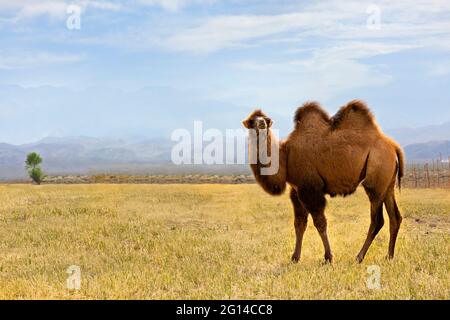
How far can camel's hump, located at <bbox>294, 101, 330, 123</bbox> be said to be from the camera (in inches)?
465

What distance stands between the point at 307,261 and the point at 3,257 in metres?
7.52

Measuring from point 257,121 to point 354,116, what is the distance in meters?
2.20

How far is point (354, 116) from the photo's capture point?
458 inches

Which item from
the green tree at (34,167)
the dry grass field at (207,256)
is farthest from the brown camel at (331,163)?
the green tree at (34,167)

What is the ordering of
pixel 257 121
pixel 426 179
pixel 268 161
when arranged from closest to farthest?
pixel 257 121 < pixel 268 161 < pixel 426 179

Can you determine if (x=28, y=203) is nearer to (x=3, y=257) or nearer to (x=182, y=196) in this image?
(x=182, y=196)

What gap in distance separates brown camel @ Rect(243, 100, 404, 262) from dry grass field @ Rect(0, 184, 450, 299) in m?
1.08

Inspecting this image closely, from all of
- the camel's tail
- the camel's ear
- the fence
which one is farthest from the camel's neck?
the fence

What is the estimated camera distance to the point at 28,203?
1109 inches

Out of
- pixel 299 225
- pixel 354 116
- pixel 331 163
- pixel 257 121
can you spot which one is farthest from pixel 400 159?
pixel 257 121

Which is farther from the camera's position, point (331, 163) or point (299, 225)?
point (299, 225)

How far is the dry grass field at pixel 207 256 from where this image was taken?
916cm

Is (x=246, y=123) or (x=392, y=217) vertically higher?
(x=246, y=123)

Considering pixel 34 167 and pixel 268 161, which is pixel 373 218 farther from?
pixel 34 167
